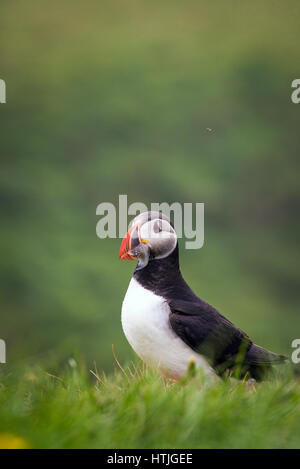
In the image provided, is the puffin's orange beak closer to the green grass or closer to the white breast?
the white breast

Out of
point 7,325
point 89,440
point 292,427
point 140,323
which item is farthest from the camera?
point 7,325

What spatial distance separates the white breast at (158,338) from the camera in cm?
291

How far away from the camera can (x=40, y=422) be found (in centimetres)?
215

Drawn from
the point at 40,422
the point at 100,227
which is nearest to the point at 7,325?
the point at 100,227

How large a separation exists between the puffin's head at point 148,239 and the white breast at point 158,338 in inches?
8.8

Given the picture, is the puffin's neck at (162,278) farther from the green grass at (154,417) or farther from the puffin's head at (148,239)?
the green grass at (154,417)

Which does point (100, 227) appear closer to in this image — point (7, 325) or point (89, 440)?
point (89, 440)

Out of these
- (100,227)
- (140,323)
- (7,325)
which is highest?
(100,227)

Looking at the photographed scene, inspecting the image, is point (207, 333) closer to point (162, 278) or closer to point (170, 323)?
point (170, 323)

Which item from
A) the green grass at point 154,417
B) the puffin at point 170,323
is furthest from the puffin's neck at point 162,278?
the green grass at point 154,417

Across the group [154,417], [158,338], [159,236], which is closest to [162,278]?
[159,236]

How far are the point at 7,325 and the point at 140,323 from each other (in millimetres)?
5889

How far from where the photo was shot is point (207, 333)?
9.75 feet

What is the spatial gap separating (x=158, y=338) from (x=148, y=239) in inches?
18.9
